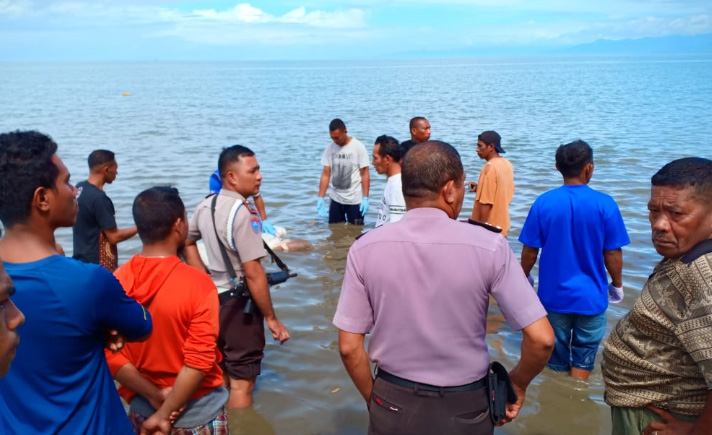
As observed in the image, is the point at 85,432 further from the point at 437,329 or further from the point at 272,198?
the point at 272,198

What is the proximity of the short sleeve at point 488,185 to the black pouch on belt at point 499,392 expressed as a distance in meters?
3.35

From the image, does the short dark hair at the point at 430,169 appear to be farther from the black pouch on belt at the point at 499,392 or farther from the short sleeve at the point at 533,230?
the short sleeve at the point at 533,230

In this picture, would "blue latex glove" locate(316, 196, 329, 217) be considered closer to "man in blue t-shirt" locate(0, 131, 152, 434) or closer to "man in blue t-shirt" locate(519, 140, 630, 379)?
"man in blue t-shirt" locate(519, 140, 630, 379)

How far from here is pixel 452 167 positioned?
2.60m

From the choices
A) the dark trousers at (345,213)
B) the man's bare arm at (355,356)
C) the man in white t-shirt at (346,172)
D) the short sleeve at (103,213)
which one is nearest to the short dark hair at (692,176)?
the man's bare arm at (355,356)

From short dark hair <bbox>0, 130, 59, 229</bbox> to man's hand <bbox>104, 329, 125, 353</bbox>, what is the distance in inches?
20.9

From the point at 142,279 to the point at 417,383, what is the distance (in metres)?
1.34

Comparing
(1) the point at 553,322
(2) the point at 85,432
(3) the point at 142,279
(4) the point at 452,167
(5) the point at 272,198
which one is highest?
(4) the point at 452,167

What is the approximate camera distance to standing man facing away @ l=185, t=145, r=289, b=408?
3.84 m

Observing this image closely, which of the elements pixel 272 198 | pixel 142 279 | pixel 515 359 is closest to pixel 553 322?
pixel 515 359

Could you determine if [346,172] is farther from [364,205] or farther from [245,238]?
[245,238]

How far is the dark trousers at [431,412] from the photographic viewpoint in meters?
2.52

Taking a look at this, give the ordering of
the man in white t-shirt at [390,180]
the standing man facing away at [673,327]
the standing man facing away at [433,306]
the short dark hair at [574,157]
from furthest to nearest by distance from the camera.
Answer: the man in white t-shirt at [390,180], the short dark hair at [574,157], the standing man facing away at [433,306], the standing man facing away at [673,327]

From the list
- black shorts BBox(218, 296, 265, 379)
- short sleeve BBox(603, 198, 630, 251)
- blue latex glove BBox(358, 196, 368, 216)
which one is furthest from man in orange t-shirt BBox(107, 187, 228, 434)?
blue latex glove BBox(358, 196, 368, 216)
